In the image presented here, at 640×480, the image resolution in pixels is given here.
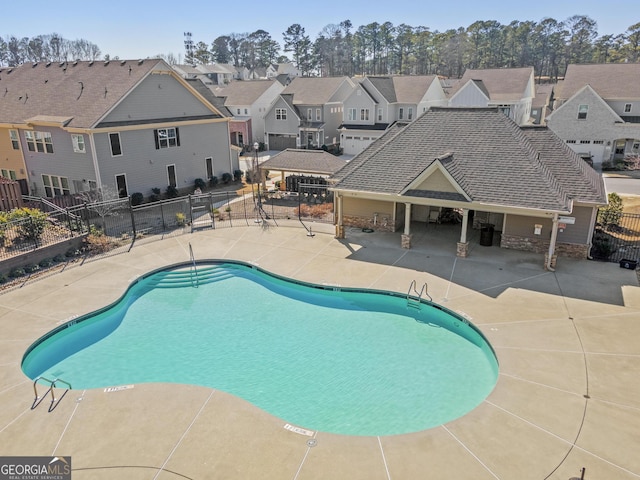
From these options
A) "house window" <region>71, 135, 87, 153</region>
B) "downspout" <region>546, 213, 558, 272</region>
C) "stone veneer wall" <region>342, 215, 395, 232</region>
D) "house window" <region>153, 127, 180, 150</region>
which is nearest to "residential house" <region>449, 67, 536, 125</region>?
"stone veneer wall" <region>342, 215, 395, 232</region>

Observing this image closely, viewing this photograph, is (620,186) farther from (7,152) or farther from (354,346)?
(7,152)

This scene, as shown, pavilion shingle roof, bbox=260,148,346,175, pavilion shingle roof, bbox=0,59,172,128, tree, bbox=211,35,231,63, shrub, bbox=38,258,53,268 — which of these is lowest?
shrub, bbox=38,258,53,268

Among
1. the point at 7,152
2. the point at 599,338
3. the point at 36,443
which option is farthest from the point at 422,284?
the point at 7,152

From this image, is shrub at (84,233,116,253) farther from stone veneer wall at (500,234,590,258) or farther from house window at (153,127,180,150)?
stone veneer wall at (500,234,590,258)

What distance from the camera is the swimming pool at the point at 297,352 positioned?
11500 millimetres

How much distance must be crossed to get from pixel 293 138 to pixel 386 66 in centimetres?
8950

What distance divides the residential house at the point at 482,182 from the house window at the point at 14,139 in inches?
963

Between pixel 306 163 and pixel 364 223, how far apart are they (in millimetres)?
8383

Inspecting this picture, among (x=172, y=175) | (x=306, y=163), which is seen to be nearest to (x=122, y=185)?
(x=172, y=175)

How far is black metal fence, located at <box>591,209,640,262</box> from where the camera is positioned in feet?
64.6

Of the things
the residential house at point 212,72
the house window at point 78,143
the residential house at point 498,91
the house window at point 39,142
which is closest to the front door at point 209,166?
the house window at point 78,143

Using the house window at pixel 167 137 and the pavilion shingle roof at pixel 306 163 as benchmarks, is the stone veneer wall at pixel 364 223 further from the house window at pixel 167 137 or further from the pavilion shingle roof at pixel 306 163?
the house window at pixel 167 137

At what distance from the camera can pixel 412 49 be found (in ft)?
401

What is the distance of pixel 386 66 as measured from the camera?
12962cm
